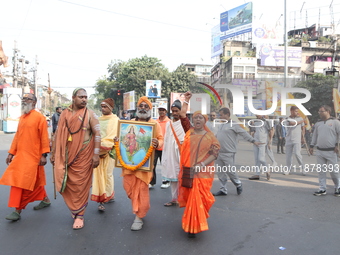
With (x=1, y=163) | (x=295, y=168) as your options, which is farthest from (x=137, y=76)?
(x=295, y=168)

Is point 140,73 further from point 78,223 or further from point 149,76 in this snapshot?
point 78,223

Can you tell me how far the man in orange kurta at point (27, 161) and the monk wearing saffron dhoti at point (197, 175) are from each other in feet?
6.59

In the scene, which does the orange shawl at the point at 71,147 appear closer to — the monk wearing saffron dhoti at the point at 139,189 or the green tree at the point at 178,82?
the monk wearing saffron dhoti at the point at 139,189

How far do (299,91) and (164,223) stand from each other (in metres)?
2.90

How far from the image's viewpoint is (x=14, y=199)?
13.4ft

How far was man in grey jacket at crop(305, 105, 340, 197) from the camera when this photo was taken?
212 inches

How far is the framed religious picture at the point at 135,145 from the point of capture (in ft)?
13.0

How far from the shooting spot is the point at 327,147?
5.40 metres

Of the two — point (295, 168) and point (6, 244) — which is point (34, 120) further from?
point (295, 168)

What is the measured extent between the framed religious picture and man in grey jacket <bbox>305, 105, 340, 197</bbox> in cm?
327

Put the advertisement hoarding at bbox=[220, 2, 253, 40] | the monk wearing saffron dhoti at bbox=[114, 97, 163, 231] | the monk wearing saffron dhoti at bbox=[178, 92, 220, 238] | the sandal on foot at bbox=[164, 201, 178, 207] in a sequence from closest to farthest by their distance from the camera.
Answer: the monk wearing saffron dhoti at bbox=[178, 92, 220, 238], the monk wearing saffron dhoti at bbox=[114, 97, 163, 231], the sandal on foot at bbox=[164, 201, 178, 207], the advertisement hoarding at bbox=[220, 2, 253, 40]

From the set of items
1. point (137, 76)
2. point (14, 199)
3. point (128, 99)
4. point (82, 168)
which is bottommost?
point (14, 199)

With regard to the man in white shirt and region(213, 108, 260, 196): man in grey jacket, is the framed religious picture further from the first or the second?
the man in white shirt

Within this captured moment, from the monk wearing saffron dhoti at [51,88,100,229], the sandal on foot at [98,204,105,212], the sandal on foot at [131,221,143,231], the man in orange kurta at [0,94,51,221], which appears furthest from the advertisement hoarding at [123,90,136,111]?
the sandal on foot at [131,221,143,231]
